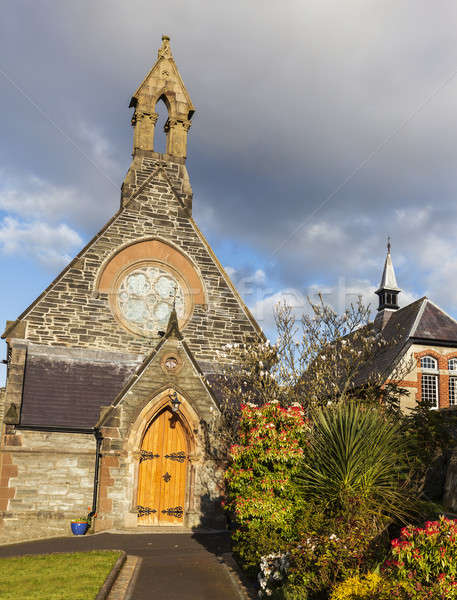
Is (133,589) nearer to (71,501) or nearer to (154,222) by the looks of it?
(71,501)

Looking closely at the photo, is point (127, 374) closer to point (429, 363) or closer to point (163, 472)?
point (163, 472)

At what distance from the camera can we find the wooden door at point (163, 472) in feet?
57.1

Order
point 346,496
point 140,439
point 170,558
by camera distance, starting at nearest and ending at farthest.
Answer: point 346,496
point 170,558
point 140,439

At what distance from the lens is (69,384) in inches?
741

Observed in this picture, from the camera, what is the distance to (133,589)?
1038 centimetres

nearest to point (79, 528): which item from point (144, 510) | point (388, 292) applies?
point (144, 510)

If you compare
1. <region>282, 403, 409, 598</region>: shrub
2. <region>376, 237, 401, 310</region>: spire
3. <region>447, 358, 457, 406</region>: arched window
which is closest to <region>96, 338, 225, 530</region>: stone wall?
<region>282, 403, 409, 598</region>: shrub

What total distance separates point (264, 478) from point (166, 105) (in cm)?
1848

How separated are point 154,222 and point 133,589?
14513mm

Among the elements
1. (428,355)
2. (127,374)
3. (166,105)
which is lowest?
(127,374)

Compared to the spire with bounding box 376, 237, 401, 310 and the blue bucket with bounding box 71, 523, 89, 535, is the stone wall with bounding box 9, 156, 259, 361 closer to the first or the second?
the blue bucket with bounding box 71, 523, 89, 535

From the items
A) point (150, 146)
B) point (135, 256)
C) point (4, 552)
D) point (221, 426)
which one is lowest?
point (4, 552)

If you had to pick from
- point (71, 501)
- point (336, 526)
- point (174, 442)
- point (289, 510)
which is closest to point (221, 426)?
point (174, 442)

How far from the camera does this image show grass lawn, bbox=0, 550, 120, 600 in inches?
379
